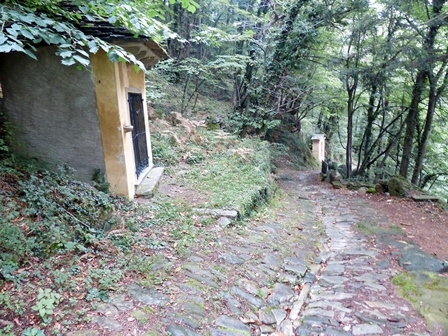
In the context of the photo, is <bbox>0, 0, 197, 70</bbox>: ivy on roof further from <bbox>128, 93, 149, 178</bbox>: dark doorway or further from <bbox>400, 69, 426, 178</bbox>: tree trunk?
<bbox>400, 69, 426, 178</bbox>: tree trunk

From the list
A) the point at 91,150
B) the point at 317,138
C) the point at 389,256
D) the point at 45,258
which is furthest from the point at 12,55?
the point at 317,138

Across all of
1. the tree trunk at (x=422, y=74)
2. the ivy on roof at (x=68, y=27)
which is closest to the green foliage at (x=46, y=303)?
the ivy on roof at (x=68, y=27)

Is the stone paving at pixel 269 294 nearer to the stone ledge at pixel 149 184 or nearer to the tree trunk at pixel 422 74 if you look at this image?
the stone ledge at pixel 149 184

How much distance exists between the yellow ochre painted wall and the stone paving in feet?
6.00

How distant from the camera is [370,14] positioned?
9023mm

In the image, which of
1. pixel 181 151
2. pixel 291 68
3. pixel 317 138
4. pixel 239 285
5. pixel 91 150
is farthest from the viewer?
pixel 317 138

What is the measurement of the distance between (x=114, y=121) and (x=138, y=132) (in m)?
1.57

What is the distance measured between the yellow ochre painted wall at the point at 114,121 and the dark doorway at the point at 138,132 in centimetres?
60

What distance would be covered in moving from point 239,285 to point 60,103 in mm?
3583

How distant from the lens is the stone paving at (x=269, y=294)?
2527 mm

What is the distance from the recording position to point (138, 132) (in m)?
6.18

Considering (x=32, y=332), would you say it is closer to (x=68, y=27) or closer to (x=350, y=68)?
(x=68, y=27)

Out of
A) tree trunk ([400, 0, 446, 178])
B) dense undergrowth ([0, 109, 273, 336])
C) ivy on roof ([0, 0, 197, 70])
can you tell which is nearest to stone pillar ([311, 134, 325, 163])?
tree trunk ([400, 0, 446, 178])

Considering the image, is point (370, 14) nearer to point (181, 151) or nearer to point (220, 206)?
point (181, 151)
